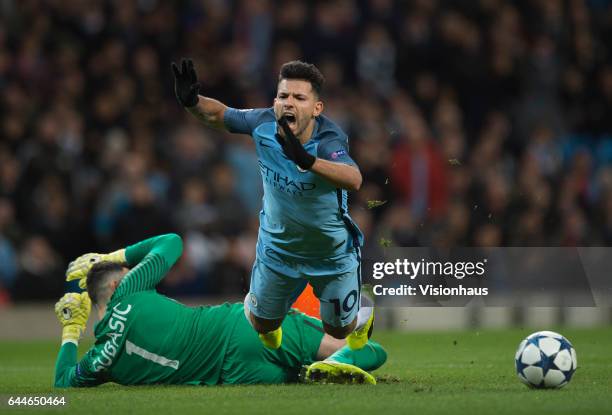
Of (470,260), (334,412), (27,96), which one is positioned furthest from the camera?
(27,96)

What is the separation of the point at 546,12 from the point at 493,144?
3.12m

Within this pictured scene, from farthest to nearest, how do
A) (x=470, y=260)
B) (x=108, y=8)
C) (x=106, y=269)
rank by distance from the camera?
1. (x=108, y=8)
2. (x=470, y=260)
3. (x=106, y=269)

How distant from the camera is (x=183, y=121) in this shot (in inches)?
627

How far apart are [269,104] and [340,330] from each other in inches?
307

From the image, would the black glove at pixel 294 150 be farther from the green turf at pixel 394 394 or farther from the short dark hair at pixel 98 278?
the short dark hair at pixel 98 278

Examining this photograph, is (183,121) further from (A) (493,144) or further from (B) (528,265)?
(B) (528,265)

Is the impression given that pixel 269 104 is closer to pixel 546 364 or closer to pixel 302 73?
pixel 302 73

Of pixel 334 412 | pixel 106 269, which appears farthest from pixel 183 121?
pixel 334 412

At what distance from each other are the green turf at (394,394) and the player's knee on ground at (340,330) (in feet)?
1.45

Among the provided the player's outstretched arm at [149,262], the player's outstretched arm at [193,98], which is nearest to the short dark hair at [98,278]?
the player's outstretched arm at [149,262]

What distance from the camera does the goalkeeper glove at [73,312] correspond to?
335 inches

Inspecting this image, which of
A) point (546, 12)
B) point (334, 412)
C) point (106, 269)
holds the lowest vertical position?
point (334, 412)

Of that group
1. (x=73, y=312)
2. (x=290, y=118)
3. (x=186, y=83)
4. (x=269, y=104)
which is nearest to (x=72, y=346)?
(x=73, y=312)

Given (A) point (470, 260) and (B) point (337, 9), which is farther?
(B) point (337, 9)
